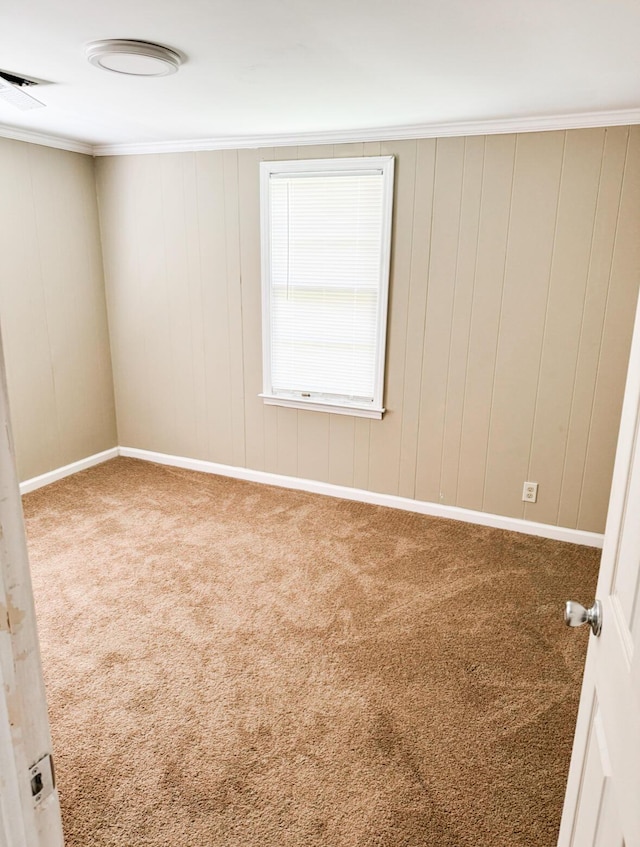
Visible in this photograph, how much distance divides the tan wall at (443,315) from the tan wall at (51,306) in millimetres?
183

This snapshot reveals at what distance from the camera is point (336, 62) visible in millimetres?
2186

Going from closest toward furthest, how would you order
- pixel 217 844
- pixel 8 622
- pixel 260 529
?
pixel 8 622, pixel 217 844, pixel 260 529

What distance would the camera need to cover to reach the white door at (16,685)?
2.07 feet

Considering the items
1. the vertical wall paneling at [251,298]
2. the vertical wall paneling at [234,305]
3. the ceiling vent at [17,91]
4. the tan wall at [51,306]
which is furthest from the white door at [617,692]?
the tan wall at [51,306]

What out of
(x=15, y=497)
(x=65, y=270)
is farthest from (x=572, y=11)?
(x=65, y=270)

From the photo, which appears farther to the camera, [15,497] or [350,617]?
[350,617]

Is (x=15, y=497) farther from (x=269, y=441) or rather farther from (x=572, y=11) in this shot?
(x=269, y=441)

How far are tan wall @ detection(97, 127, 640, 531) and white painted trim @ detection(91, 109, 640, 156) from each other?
45mm

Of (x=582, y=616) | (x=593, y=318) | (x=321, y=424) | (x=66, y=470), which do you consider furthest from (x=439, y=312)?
(x=66, y=470)

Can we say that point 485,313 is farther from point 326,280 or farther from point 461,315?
point 326,280

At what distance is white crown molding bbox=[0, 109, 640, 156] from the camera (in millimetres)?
2934

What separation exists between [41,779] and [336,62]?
2331 millimetres

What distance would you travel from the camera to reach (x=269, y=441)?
13.9ft

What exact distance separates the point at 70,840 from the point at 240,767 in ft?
1.71
